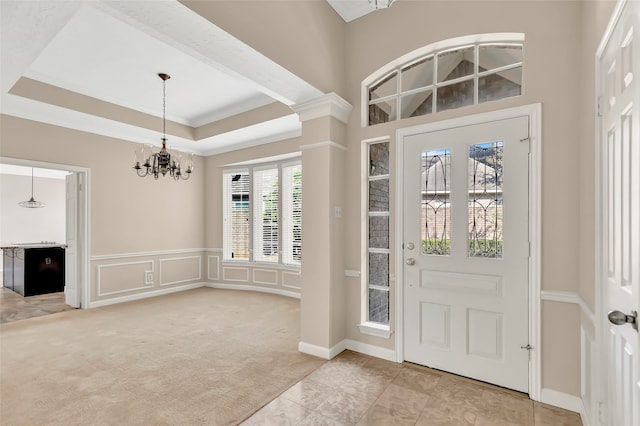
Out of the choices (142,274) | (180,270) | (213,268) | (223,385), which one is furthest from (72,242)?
(223,385)

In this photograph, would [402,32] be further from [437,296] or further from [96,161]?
[96,161]

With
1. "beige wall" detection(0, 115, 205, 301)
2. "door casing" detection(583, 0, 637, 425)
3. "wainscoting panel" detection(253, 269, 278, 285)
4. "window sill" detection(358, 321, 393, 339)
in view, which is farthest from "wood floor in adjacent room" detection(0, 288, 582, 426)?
"wainscoting panel" detection(253, 269, 278, 285)

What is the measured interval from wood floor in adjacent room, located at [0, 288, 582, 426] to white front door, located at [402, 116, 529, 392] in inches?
10.7

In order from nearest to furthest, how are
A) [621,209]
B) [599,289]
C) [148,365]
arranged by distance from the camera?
[621,209] < [599,289] < [148,365]

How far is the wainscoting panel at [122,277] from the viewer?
520cm

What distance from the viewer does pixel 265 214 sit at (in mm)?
6258

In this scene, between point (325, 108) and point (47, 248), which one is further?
point (47, 248)

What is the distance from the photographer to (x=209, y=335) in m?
3.77

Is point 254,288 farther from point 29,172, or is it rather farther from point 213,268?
point 29,172

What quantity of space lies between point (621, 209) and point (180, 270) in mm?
6701

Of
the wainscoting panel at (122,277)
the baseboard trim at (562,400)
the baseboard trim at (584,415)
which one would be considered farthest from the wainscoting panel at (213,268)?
the baseboard trim at (584,415)

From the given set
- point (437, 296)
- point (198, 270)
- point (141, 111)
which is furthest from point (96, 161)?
point (437, 296)

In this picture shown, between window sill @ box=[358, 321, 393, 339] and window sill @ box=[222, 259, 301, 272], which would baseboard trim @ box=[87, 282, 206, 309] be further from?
window sill @ box=[358, 321, 393, 339]

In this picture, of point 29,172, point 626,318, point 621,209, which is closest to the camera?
point 626,318
